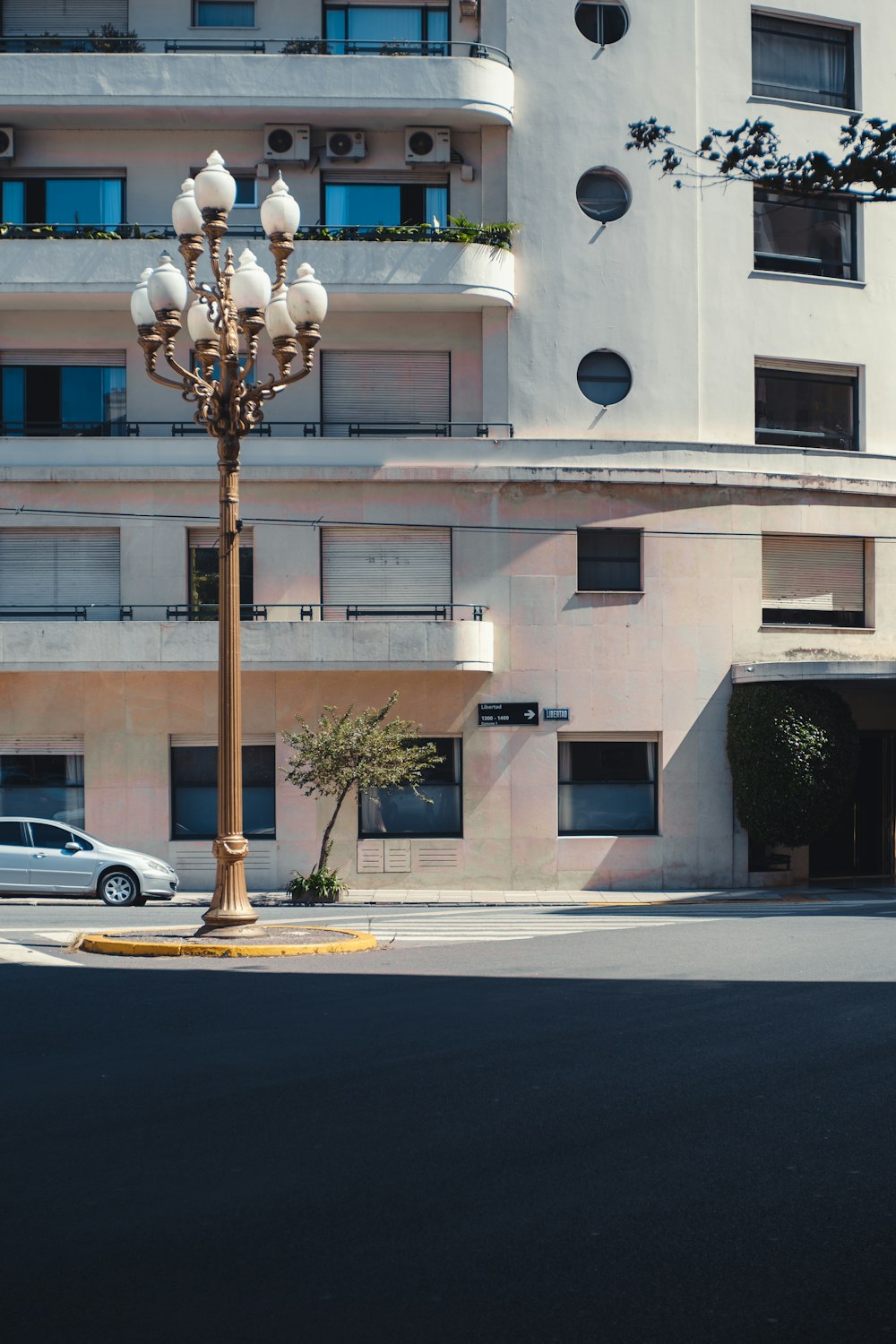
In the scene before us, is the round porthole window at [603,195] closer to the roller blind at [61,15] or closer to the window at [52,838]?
the roller blind at [61,15]

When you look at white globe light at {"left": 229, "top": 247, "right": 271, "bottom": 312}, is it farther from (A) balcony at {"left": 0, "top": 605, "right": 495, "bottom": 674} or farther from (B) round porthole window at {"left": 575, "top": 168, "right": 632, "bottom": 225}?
(B) round porthole window at {"left": 575, "top": 168, "right": 632, "bottom": 225}

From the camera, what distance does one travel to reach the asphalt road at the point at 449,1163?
15.4 feet

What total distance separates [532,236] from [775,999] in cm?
1928

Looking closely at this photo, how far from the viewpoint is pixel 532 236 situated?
26969 mm

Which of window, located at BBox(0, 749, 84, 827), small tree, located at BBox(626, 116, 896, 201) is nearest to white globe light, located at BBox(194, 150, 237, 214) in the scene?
small tree, located at BBox(626, 116, 896, 201)

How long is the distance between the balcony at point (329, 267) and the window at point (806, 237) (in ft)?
18.5

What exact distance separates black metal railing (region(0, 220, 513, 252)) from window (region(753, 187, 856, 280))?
17.0 ft

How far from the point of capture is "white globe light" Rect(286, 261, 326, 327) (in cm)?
1487

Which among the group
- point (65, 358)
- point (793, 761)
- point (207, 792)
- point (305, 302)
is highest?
point (65, 358)

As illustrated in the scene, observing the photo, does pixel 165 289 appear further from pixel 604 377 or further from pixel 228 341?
pixel 604 377

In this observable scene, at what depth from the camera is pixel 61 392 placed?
27.1 m

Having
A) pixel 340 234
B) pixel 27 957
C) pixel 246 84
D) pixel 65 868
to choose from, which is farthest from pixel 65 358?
pixel 27 957

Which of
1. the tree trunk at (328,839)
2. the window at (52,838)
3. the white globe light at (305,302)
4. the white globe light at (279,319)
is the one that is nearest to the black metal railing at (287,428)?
the tree trunk at (328,839)

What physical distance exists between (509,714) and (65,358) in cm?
1077
